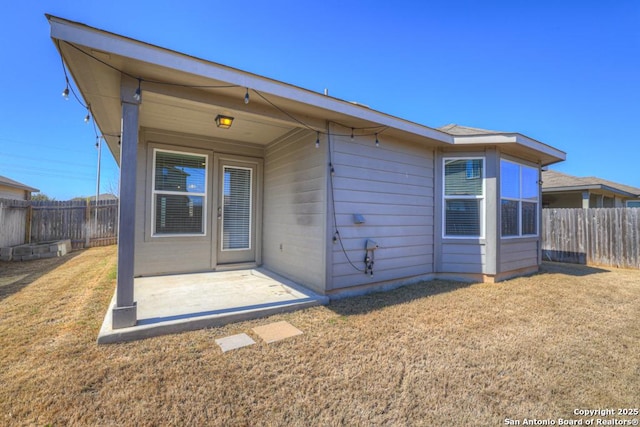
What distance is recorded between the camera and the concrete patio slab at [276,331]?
110 inches

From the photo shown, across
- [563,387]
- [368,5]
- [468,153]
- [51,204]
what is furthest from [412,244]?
[51,204]

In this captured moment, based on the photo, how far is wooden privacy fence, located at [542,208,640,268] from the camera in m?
7.21

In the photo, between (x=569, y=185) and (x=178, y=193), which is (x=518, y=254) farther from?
(x=178, y=193)

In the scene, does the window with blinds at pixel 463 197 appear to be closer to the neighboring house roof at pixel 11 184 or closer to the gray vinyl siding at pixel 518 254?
the gray vinyl siding at pixel 518 254

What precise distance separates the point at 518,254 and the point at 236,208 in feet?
19.3

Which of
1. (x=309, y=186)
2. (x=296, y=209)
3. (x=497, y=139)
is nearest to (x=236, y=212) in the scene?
(x=296, y=209)

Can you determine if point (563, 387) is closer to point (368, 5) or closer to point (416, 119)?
point (416, 119)

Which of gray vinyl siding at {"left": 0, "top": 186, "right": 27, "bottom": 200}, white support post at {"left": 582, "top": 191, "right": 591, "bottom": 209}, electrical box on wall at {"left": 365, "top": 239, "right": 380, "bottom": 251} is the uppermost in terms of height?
gray vinyl siding at {"left": 0, "top": 186, "right": 27, "bottom": 200}

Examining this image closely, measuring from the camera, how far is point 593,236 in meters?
7.82

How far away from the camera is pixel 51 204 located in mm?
8812

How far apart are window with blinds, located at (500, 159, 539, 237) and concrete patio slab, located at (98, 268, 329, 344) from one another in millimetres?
4181

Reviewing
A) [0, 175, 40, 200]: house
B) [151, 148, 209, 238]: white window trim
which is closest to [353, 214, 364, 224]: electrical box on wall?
[151, 148, 209, 238]: white window trim

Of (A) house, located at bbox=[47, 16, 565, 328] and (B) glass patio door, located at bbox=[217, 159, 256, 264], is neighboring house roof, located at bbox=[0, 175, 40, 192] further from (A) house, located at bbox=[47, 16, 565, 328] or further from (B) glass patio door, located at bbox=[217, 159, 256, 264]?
(B) glass patio door, located at bbox=[217, 159, 256, 264]

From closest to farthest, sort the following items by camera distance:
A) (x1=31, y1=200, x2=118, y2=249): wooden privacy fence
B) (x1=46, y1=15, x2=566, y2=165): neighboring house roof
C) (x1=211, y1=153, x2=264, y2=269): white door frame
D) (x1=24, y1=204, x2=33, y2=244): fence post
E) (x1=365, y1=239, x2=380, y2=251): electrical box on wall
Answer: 1. (x1=46, y1=15, x2=566, y2=165): neighboring house roof
2. (x1=365, y1=239, x2=380, y2=251): electrical box on wall
3. (x1=211, y1=153, x2=264, y2=269): white door frame
4. (x1=24, y1=204, x2=33, y2=244): fence post
5. (x1=31, y1=200, x2=118, y2=249): wooden privacy fence
